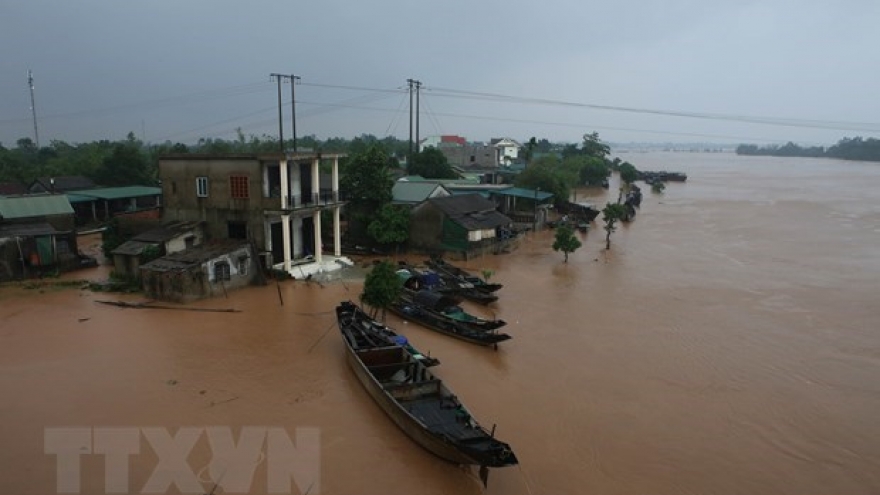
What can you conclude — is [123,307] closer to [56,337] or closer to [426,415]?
[56,337]

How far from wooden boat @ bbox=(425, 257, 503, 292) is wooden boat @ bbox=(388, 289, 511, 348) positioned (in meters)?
2.52

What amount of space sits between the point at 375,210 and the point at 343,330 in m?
13.9

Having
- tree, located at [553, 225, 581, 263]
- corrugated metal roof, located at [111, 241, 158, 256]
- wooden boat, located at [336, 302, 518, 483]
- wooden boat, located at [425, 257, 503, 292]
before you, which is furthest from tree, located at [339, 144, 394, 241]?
wooden boat, located at [336, 302, 518, 483]

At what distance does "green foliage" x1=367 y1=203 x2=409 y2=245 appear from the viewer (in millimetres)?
27406

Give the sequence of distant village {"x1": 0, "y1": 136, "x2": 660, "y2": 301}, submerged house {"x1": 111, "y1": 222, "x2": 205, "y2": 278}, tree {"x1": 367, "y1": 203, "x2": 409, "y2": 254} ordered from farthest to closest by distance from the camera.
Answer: tree {"x1": 367, "y1": 203, "x2": 409, "y2": 254} → submerged house {"x1": 111, "y1": 222, "x2": 205, "y2": 278} → distant village {"x1": 0, "y1": 136, "x2": 660, "y2": 301}

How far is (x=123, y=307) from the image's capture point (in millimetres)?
18969

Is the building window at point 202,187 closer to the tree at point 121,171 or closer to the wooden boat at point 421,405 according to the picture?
the wooden boat at point 421,405

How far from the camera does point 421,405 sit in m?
11.5

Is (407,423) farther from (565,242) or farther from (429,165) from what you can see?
(429,165)

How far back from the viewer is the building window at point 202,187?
23141 millimetres

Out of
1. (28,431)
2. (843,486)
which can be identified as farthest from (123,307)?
(843,486)

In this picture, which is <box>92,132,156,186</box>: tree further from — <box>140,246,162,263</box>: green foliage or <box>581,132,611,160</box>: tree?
<box>581,132,611,160</box>: tree

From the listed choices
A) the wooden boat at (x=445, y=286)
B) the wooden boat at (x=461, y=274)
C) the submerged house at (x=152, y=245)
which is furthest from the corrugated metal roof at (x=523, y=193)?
the submerged house at (x=152, y=245)

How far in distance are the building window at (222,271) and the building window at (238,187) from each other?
3.42 metres
